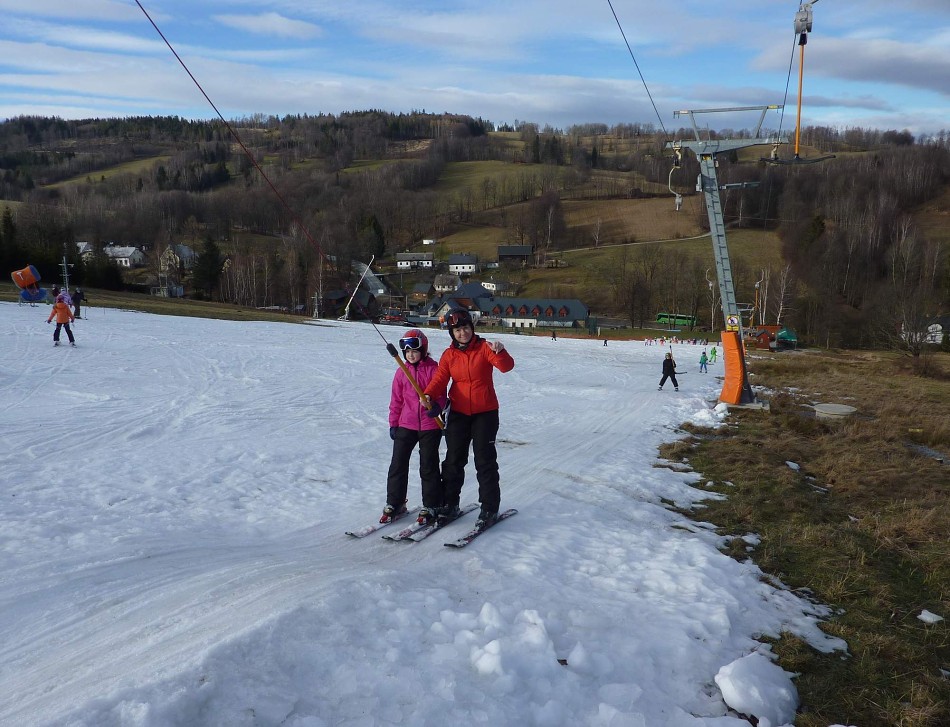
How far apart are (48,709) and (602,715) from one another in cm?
333

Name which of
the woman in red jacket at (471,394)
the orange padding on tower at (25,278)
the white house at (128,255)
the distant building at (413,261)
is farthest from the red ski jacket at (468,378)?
the white house at (128,255)

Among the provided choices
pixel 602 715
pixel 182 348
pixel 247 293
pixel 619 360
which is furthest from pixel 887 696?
pixel 247 293

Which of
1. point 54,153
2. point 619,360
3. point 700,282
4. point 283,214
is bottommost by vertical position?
point 619,360

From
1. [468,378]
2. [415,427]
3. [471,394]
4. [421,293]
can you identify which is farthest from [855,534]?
[421,293]

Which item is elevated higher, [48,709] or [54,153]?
[54,153]

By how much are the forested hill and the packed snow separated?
153ft

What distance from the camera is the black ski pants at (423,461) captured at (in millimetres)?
7094

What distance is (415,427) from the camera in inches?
280

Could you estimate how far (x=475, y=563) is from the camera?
6059 mm

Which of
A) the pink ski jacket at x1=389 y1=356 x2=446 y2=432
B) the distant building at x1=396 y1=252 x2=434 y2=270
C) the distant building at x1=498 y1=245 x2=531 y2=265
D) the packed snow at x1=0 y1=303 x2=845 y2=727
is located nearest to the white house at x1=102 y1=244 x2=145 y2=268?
the distant building at x1=396 y1=252 x2=434 y2=270

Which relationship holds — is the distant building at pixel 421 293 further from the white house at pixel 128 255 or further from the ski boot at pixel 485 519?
the ski boot at pixel 485 519

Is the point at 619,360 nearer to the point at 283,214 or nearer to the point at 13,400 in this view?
the point at 13,400

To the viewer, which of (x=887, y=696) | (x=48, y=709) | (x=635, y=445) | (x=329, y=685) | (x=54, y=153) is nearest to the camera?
(x=48, y=709)

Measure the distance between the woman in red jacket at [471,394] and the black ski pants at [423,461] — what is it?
0.21 metres
